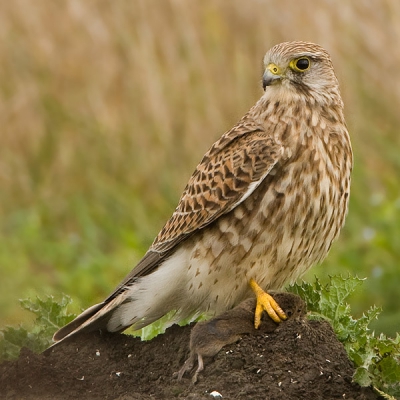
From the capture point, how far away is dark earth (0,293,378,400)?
11.4 ft

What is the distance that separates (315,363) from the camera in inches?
140

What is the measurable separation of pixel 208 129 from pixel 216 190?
3.24 meters

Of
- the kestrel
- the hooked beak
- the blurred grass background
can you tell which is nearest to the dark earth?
the kestrel

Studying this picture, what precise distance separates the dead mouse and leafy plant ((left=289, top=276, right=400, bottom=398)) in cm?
10

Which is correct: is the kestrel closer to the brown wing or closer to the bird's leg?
the brown wing

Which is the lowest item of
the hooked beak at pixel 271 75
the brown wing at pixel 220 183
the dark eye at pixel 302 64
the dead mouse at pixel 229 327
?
the dead mouse at pixel 229 327

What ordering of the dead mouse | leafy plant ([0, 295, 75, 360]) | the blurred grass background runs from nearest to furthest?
the dead mouse < leafy plant ([0, 295, 75, 360]) < the blurred grass background

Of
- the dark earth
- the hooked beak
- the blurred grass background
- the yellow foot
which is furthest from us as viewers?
the blurred grass background

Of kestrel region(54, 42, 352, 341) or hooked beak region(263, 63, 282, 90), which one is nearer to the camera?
kestrel region(54, 42, 352, 341)

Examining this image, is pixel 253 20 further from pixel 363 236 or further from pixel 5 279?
A: pixel 5 279

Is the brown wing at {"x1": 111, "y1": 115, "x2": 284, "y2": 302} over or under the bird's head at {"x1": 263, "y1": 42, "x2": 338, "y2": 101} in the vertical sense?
under

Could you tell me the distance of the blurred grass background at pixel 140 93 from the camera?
Result: 24.0 feet

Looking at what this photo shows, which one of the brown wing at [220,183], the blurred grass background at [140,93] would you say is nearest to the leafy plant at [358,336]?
the brown wing at [220,183]

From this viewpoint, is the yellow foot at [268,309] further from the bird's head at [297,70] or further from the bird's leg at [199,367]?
the bird's head at [297,70]
